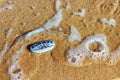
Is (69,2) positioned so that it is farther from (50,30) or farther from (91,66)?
(91,66)

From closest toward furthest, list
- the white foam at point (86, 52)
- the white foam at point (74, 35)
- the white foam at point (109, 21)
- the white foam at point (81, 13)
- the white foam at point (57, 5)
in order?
the white foam at point (86, 52)
the white foam at point (74, 35)
the white foam at point (109, 21)
the white foam at point (81, 13)
the white foam at point (57, 5)

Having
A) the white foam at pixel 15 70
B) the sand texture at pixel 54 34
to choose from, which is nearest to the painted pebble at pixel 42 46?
the sand texture at pixel 54 34

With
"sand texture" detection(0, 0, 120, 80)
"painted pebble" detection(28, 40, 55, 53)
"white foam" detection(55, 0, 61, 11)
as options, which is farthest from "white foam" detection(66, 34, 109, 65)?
"white foam" detection(55, 0, 61, 11)

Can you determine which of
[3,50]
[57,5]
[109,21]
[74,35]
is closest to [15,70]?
[3,50]

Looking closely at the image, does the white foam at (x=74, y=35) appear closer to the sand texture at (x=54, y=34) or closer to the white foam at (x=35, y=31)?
the sand texture at (x=54, y=34)

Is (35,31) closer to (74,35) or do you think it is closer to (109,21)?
(74,35)

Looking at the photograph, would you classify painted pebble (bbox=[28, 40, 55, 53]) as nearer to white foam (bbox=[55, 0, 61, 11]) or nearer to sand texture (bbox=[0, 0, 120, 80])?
sand texture (bbox=[0, 0, 120, 80])
